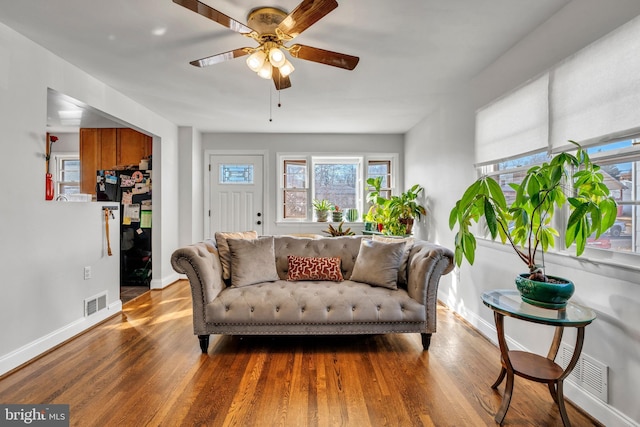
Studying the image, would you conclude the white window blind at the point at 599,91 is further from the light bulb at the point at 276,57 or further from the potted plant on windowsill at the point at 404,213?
the potted plant on windowsill at the point at 404,213

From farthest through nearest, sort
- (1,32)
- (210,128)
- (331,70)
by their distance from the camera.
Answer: (210,128)
(331,70)
(1,32)

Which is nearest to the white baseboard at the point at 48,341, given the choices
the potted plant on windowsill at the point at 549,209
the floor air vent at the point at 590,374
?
the potted plant on windowsill at the point at 549,209

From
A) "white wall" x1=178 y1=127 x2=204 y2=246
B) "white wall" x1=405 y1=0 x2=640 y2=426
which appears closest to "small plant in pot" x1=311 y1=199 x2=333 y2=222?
"white wall" x1=405 y1=0 x2=640 y2=426

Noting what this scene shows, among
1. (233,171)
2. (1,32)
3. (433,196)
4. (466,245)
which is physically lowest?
(466,245)

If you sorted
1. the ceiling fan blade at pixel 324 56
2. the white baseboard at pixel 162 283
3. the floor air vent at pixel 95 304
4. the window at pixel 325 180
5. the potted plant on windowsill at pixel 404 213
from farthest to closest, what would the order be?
the window at pixel 325 180 < the potted plant on windowsill at pixel 404 213 < the white baseboard at pixel 162 283 < the floor air vent at pixel 95 304 < the ceiling fan blade at pixel 324 56

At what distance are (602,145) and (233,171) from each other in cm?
469

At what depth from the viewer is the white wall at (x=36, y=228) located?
7.08 feet

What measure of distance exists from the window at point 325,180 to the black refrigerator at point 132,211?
202cm

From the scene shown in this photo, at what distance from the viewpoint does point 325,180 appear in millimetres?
5387

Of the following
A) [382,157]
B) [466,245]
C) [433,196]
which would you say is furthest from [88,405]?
[382,157]

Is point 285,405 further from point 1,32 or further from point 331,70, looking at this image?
point 1,32

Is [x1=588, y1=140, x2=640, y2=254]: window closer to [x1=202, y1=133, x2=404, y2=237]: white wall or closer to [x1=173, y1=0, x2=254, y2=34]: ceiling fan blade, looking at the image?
[x1=173, y1=0, x2=254, y2=34]: ceiling fan blade

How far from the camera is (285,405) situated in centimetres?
177

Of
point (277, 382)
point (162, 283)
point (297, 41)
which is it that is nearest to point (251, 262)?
point (277, 382)
